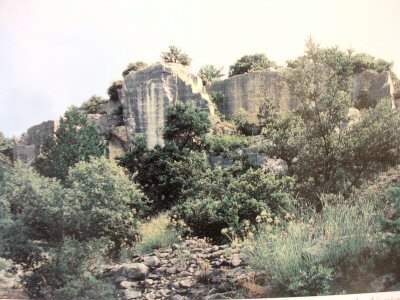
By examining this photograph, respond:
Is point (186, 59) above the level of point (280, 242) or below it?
above

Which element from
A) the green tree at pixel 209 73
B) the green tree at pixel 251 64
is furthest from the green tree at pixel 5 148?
the green tree at pixel 251 64

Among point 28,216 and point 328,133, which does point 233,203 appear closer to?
point 328,133

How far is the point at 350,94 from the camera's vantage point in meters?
7.61

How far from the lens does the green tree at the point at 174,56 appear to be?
728cm

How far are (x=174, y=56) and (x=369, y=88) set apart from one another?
194 centimetres

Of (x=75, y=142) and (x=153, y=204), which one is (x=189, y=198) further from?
(x=75, y=142)

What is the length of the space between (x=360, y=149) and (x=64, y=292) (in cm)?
305

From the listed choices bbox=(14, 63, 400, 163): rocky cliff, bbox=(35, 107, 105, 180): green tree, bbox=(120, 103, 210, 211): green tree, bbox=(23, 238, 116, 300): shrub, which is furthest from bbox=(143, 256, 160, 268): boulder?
bbox=(14, 63, 400, 163): rocky cliff

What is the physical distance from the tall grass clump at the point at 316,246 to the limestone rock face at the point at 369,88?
1165 mm

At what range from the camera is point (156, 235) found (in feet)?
23.0

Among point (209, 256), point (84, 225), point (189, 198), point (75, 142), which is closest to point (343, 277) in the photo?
point (209, 256)

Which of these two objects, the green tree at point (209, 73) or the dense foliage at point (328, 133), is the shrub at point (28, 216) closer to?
the green tree at point (209, 73)

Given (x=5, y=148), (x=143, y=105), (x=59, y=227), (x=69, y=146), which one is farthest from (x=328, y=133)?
(x=5, y=148)

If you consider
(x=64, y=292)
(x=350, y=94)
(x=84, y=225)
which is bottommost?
(x=64, y=292)
